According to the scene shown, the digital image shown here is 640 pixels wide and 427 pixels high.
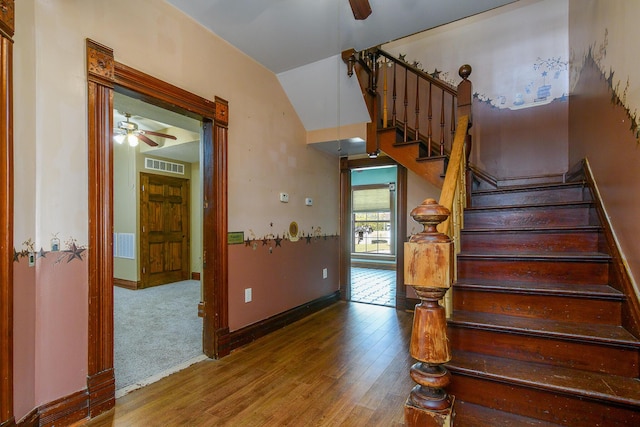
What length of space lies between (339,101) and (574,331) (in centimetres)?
276

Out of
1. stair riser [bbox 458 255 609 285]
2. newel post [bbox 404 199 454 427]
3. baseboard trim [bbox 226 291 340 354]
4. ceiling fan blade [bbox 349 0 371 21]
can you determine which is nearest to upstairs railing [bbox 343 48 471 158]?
ceiling fan blade [bbox 349 0 371 21]

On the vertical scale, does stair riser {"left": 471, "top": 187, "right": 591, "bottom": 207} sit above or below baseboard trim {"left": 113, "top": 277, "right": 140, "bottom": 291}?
above

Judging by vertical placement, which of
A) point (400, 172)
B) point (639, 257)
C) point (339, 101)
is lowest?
point (639, 257)

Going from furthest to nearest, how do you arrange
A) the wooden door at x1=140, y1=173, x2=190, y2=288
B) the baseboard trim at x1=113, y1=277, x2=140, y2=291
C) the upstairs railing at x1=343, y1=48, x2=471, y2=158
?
1. the wooden door at x1=140, y1=173, x2=190, y2=288
2. the baseboard trim at x1=113, y1=277, x2=140, y2=291
3. the upstairs railing at x1=343, y1=48, x2=471, y2=158

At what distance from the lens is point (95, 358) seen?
1.74m

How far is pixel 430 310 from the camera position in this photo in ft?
3.59

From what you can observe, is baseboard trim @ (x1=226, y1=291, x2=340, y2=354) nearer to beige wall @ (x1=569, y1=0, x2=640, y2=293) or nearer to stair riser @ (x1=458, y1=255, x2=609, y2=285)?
stair riser @ (x1=458, y1=255, x2=609, y2=285)

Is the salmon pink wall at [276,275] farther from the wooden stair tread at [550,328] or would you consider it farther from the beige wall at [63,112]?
the wooden stair tread at [550,328]

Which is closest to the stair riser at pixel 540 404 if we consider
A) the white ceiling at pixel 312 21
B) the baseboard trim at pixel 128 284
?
the white ceiling at pixel 312 21

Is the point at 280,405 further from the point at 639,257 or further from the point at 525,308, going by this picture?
the point at 639,257

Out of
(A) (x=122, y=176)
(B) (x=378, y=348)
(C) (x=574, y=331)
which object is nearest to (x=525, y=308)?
(C) (x=574, y=331)

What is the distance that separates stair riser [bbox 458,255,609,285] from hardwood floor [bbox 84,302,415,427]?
897mm

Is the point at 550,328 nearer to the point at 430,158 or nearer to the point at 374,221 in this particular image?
the point at 430,158

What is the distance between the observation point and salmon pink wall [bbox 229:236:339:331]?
271 cm
